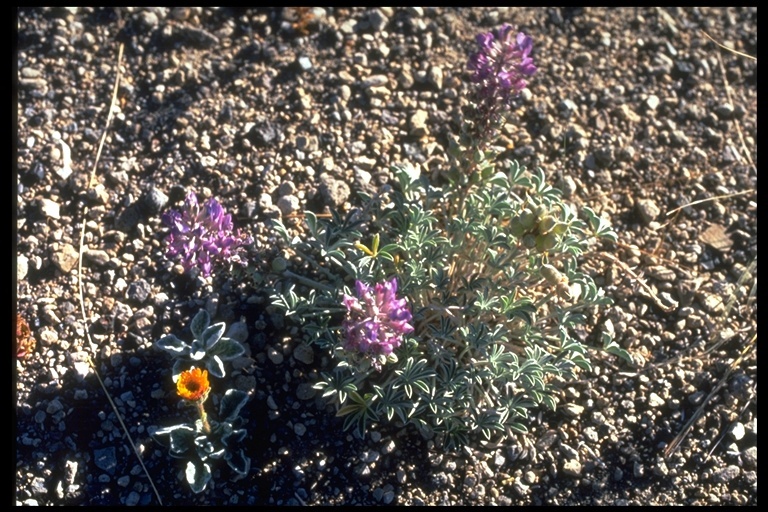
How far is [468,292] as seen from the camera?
11.0 ft

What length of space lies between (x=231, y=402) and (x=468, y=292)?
0.97m

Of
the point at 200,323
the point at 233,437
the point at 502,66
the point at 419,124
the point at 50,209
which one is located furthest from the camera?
the point at 419,124

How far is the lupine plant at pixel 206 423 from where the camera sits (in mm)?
3193

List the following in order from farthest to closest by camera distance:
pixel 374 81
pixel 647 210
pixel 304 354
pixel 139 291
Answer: pixel 374 81, pixel 647 210, pixel 139 291, pixel 304 354

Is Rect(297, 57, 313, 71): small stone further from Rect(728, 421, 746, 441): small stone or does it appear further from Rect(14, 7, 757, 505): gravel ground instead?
Rect(728, 421, 746, 441): small stone

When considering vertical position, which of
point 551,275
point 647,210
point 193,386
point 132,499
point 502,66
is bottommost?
point 132,499

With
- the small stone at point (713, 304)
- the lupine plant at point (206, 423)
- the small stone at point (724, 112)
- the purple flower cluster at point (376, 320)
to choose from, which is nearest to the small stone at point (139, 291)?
the lupine plant at point (206, 423)

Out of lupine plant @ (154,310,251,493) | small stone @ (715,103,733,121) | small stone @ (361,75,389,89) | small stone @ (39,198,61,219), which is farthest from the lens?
small stone @ (715,103,733,121)

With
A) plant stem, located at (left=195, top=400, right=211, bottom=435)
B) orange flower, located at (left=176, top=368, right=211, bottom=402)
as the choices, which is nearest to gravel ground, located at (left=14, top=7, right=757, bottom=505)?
plant stem, located at (left=195, top=400, right=211, bottom=435)

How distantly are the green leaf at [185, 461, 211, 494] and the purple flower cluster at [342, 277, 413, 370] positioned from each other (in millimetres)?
796

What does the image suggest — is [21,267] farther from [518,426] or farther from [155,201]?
[518,426]

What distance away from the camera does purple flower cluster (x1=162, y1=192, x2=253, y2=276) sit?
2949mm

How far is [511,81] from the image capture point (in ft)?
→ 10.1

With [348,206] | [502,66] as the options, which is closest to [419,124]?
[348,206]
